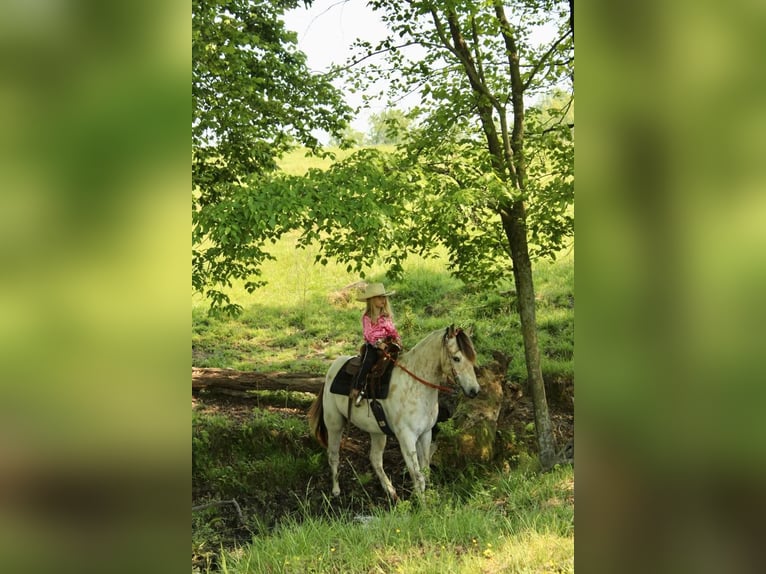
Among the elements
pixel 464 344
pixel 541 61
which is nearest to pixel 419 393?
pixel 464 344

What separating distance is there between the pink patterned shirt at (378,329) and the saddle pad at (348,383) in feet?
1.21

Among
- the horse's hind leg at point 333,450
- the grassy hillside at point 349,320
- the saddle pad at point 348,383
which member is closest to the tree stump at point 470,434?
the horse's hind leg at point 333,450

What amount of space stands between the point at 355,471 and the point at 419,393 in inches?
76.7

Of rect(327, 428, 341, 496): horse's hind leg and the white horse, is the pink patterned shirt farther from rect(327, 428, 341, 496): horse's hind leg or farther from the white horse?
rect(327, 428, 341, 496): horse's hind leg

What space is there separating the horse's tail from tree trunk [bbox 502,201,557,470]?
2.59 metres

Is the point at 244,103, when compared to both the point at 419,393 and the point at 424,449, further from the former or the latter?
the point at 424,449

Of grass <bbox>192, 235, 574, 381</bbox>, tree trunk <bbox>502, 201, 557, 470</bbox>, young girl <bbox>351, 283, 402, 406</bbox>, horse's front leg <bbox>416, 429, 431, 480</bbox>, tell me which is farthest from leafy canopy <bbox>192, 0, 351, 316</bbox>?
grass <bbox>192, 235, 574, 381</bbox>

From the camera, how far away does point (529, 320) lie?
25.1 ft

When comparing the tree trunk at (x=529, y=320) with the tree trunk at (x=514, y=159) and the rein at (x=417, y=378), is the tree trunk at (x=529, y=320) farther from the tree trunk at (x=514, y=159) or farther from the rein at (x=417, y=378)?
the rein at (x=417, y=378)
